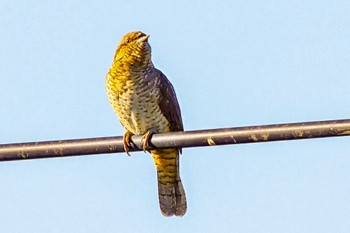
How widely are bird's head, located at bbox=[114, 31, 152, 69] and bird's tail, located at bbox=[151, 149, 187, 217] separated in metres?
1.04

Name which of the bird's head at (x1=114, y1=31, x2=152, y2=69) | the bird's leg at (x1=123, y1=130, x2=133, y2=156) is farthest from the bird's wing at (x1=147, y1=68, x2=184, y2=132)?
the bird's leg at (x1=123, y1=130, x2=133, y2=156)

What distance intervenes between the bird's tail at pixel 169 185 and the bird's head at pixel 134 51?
1.04m

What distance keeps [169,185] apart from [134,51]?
1708 mm

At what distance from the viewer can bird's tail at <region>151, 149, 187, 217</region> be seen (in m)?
10.6

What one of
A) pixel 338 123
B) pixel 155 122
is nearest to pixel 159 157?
pixel 155 122

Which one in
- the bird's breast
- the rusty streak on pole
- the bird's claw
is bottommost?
the rusty streak on pole

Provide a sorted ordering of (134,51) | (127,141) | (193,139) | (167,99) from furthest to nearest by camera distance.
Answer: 1. (167,99)
2. (134,51)
3. (127,141)
4. (193,139)

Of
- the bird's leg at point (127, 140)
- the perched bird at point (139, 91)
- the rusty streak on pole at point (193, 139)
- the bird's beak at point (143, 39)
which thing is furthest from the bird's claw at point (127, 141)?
the bird's beak at point (143, 39)

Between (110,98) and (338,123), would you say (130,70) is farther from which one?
(338,123)

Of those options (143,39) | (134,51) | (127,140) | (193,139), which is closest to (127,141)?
(127,140)

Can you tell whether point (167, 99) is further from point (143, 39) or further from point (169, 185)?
point (169, 185)

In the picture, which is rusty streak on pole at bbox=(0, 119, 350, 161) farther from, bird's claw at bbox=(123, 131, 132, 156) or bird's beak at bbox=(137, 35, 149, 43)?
bird's beak at bbox=(137, 35, 149, 43)

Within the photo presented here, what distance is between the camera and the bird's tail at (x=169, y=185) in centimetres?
1059

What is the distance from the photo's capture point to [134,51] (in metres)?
9.88
